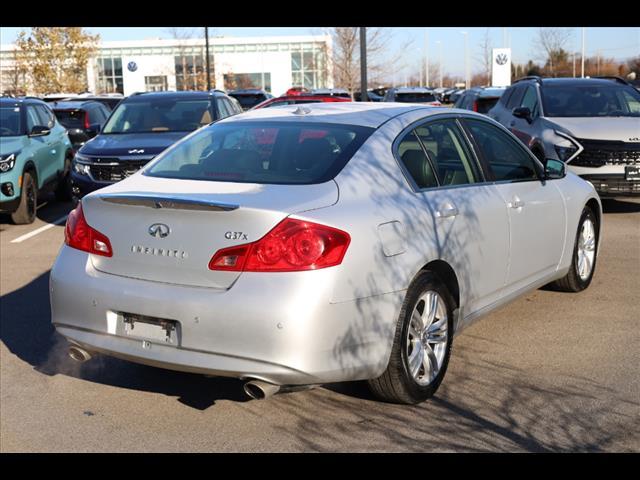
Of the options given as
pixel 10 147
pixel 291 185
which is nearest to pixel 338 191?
pixel 291 185

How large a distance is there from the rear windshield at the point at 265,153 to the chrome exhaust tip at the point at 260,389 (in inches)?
43.1

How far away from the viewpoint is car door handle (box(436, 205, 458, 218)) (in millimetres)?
4855

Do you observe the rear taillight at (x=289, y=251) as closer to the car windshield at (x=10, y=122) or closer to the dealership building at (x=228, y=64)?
the car windshield at (x=10, y=122)

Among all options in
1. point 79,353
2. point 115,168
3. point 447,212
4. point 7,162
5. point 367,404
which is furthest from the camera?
point 7,162

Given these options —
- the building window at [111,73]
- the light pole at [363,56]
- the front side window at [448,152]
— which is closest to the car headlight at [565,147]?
the front side window at [448,152]

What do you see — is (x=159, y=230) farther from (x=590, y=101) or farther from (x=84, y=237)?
(x=590, y=101)

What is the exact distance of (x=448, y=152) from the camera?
17.8ft

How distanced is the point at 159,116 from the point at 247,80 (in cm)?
5605

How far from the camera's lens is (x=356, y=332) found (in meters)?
4.17

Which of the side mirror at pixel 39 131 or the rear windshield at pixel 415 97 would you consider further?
the rear windshield at pixel 415 97

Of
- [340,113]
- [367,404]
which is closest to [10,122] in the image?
[340,113]

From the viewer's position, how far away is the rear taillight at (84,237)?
178 inches
